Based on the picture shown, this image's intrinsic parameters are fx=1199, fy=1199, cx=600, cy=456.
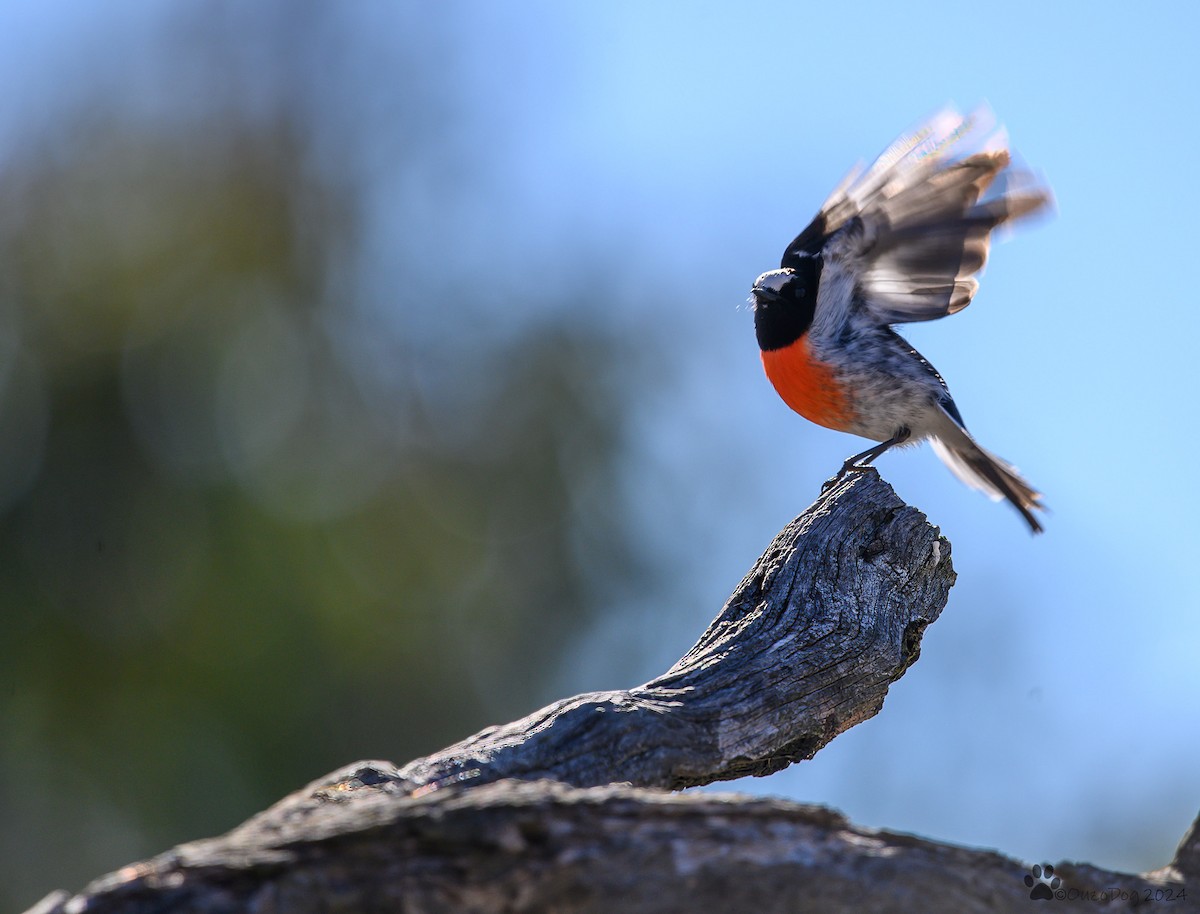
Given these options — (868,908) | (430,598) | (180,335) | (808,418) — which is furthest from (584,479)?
(868,908)

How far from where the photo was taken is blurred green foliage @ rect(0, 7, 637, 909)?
1396 centimetres

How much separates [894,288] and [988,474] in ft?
4.59

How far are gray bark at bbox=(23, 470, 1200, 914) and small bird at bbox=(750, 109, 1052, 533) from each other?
2.91 metres

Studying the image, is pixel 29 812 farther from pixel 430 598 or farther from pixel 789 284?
pixel 789 284

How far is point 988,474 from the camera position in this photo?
7.22m

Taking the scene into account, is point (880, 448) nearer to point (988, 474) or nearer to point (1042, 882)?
point (988, 474)

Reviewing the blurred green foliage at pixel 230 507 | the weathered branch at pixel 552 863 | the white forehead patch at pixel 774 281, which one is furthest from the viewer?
the blurred green foliage at pixel 230 507

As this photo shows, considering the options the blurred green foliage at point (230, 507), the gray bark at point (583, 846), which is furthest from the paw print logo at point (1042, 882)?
the blurred green foliage at point (230, 507)

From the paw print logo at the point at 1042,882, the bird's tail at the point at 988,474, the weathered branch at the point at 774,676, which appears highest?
the bird's tail at the point at 988,474

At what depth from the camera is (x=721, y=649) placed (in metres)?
4.62

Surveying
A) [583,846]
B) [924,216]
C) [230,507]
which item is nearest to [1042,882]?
[583,846]

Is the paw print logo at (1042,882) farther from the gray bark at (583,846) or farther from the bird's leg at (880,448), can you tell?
the bird's leg at (880,448)

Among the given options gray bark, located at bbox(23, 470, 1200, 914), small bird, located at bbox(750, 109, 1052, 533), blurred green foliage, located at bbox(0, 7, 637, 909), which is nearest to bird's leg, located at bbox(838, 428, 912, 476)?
small bird, located at bbox(750, 109, 1052, 533)

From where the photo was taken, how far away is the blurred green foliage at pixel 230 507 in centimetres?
1396
